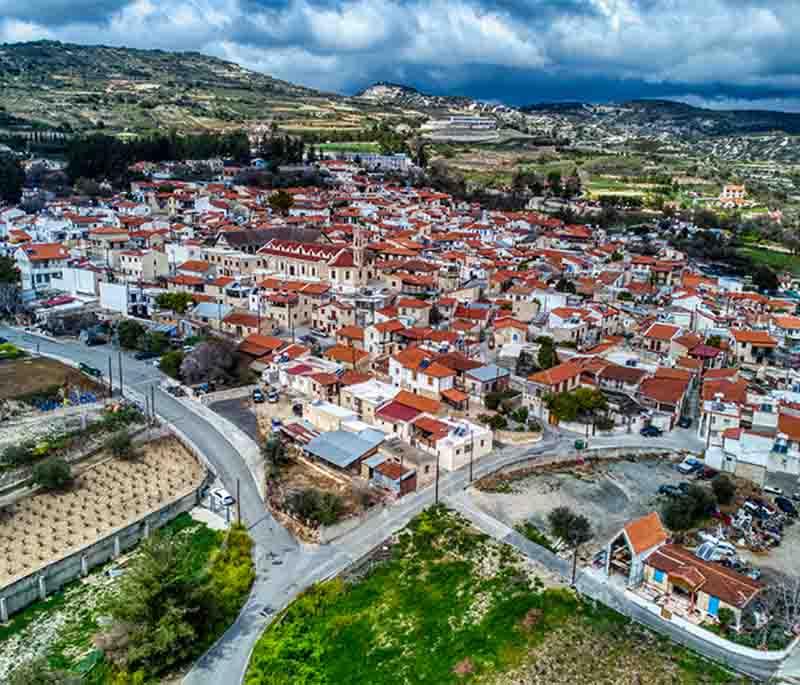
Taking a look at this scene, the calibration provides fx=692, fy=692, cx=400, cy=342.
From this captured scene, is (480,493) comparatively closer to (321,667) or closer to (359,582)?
(359,582)

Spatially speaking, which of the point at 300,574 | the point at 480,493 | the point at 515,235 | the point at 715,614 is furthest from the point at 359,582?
the point at 515,235

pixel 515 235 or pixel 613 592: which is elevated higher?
pixel 515 235

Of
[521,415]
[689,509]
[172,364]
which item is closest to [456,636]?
[689,509]

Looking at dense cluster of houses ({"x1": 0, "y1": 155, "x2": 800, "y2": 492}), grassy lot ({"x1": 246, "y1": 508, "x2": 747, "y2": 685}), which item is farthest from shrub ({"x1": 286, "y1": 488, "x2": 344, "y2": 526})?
dense cluster of houses ({"x1": 0, "y1": 155, "x2": 800, "y2": 492})

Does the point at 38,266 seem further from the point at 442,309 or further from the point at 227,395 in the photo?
the point at 442,309

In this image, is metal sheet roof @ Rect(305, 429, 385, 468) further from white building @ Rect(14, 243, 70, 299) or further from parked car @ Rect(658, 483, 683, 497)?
white building @ Rect(14, 243, 70, 299)
